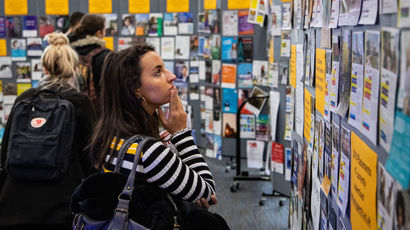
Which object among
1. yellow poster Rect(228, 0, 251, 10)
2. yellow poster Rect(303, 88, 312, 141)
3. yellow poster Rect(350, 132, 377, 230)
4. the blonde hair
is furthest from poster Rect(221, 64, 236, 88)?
yellow poster Rect(350, 132, 377, 230)

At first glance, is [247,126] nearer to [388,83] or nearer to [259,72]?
[259,72]

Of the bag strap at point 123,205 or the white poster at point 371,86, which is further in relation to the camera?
the bag strap at point 123,205

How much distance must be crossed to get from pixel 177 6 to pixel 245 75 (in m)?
1.73

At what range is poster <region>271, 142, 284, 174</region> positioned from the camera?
519 centimetres

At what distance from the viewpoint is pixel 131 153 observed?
2.04m

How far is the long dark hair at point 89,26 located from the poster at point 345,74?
11.2 feet

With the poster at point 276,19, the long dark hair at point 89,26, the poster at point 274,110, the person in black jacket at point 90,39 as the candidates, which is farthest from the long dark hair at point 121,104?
the poster at point 274,110

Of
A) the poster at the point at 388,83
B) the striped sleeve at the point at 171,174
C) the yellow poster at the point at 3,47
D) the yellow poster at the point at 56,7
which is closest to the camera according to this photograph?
the poster at the point at 388,83

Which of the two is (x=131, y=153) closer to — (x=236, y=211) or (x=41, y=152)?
(x=41, y=152)

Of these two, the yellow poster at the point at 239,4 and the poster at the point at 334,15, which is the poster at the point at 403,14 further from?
the yellow poster at the point at 239,4

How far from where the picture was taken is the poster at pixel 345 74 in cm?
178

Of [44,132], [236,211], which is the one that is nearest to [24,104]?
[44,132]

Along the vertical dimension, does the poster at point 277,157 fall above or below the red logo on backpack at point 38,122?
below

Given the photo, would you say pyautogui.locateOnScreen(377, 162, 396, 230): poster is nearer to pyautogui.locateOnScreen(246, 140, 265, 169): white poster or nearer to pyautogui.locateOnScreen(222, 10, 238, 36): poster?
pyautogui.locateOnScreen(246, 140, 265, 169): white poster
